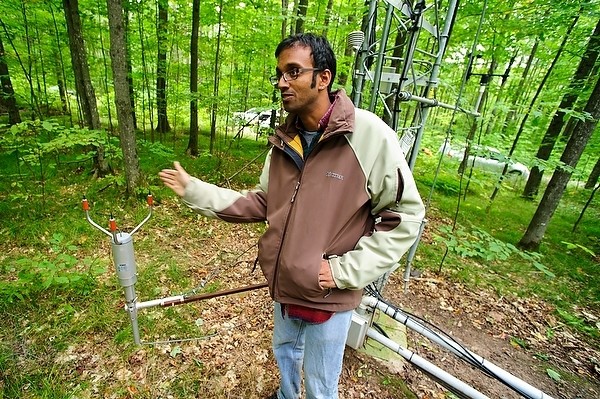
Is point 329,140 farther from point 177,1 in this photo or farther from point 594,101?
point 177,1

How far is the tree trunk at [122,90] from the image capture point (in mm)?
4273

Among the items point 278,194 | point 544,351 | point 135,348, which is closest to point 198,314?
point 135,348

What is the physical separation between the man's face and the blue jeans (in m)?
1.22

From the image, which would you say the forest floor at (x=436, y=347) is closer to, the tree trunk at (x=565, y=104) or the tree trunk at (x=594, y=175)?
the tree trunk at (x=565, y=104)

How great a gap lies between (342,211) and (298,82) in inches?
28.0

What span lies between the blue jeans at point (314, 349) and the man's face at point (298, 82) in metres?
1.22

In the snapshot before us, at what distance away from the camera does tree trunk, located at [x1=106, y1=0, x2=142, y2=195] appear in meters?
4.27

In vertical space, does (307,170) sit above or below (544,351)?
above

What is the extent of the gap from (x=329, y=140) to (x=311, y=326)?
1.11 meters

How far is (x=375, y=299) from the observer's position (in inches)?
101

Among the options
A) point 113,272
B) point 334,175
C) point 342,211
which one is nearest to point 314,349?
point 342,211

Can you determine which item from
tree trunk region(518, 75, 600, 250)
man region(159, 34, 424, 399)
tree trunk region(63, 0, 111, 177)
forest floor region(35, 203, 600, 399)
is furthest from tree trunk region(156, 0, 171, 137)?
tree trunk region(518, 75, 600, 250)

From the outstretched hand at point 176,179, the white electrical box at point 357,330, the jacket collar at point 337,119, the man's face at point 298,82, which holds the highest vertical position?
the man's face at point 298,82

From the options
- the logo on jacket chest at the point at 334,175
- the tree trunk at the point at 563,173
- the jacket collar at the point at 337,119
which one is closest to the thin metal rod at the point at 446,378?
the logo on jacket chest at the point at 334,175
